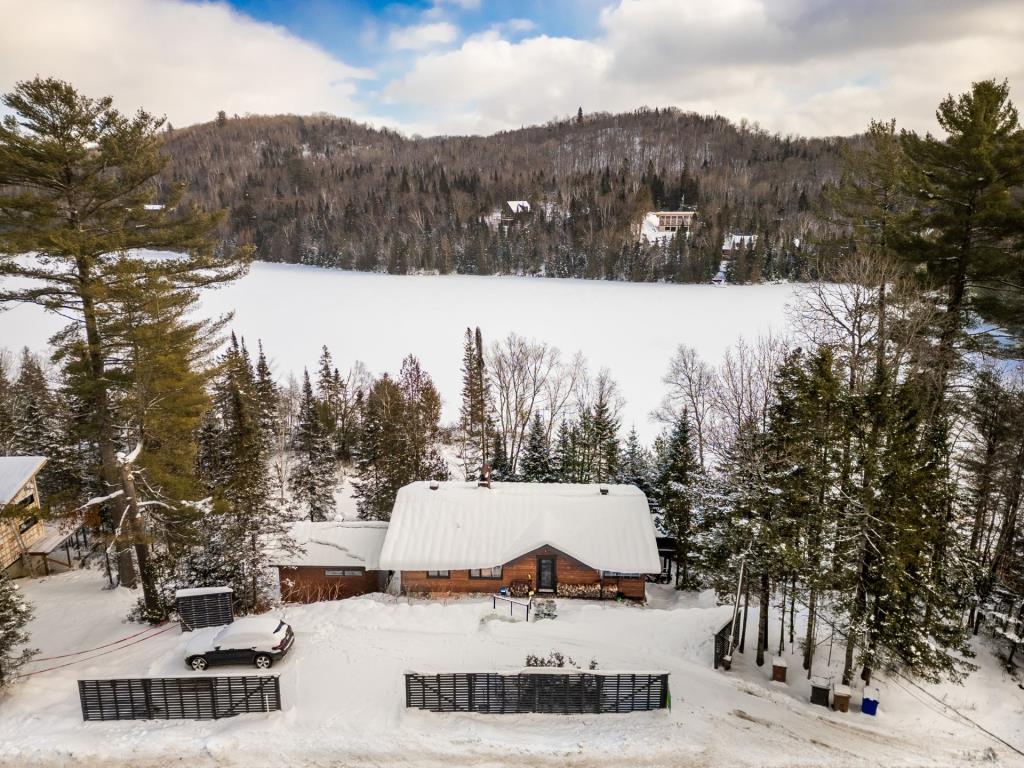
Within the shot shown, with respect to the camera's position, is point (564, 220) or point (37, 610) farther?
point (564, 220)

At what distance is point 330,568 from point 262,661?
337 inches

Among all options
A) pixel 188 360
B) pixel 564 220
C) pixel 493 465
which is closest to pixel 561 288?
pixel 564 220

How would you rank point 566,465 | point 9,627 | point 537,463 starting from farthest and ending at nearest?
1. point 537,463
2. point 566,465
3. point 9,627

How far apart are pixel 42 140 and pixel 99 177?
1328 mm

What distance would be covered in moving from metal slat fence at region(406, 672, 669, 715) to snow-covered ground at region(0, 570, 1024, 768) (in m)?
0.24

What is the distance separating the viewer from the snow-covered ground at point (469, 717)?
10750 millimetres

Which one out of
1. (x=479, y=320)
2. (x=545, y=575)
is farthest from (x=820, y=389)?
(x=479, y=320)

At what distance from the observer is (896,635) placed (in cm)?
1185

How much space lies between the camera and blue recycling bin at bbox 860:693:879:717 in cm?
1253

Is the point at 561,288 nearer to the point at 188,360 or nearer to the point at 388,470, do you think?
the point at 388,470

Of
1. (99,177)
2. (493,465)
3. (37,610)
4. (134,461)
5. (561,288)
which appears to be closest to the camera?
(99,177)

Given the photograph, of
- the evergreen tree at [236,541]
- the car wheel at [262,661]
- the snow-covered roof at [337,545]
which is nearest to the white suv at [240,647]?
the car wheel at [262,661]

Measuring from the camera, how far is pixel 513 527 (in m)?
22.8

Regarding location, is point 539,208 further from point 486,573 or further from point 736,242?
point 486,573
